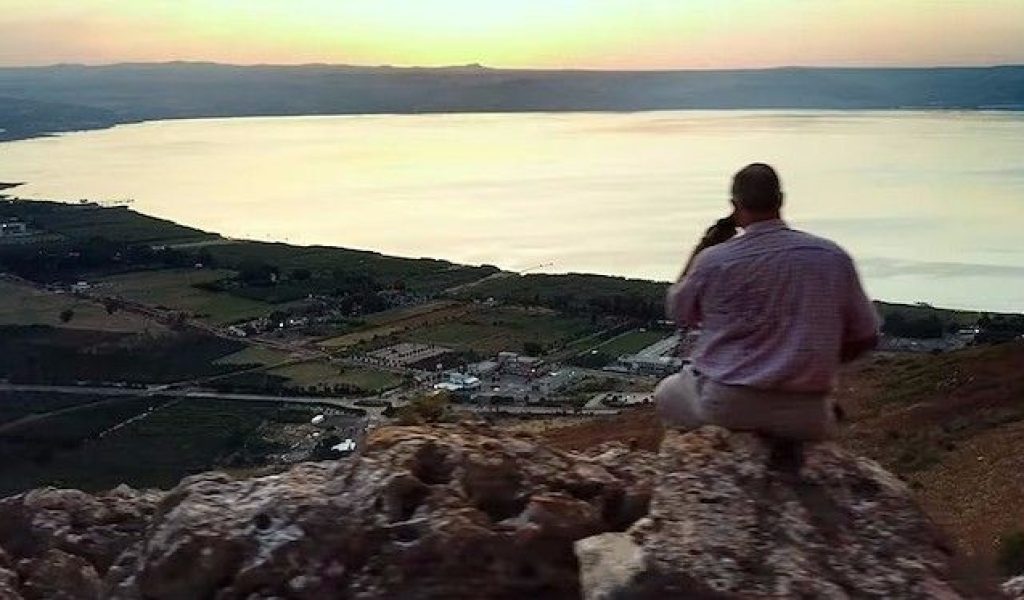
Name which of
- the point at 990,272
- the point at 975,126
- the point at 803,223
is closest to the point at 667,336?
the point at 990,272

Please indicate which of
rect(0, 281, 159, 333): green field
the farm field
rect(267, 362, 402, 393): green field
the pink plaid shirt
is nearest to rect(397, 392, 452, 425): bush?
the pink plaid shirt

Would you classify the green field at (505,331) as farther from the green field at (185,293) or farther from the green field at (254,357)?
the green field at (185,293)

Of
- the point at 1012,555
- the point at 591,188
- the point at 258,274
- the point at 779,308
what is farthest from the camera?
the point at 591,188

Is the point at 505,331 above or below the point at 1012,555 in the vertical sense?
below

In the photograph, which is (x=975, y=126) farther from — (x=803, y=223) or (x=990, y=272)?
(x=990, y=272)

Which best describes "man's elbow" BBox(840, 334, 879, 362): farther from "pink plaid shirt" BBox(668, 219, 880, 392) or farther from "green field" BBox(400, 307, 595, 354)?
"green field" BBox(400, 307, 595, 354)

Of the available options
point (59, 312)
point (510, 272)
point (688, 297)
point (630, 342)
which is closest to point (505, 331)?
point (630, 342)

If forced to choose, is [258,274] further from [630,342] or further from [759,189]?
[759,189]
